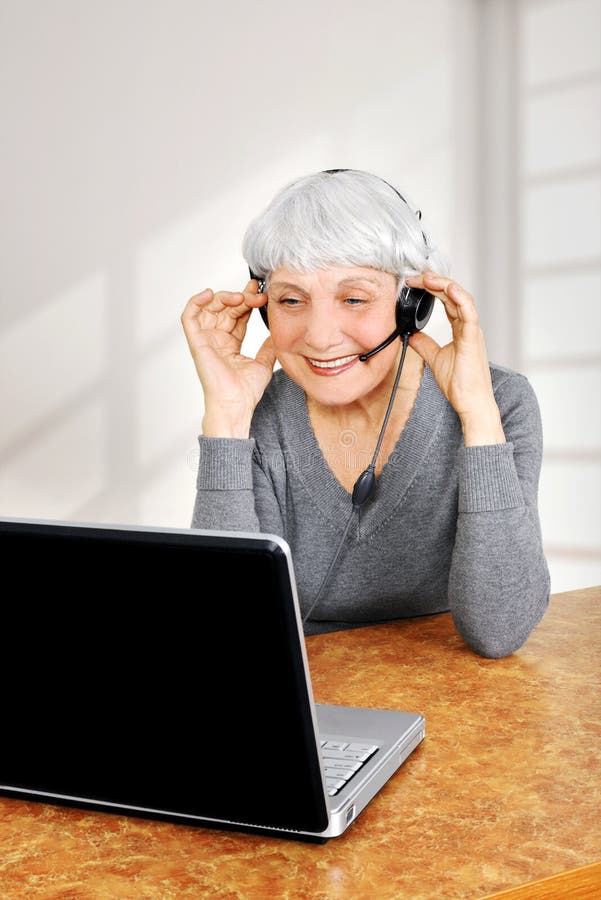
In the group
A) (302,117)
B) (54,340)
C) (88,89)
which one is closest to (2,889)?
(54,340)

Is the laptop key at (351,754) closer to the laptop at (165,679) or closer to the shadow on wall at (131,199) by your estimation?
the laptop at (165,679)

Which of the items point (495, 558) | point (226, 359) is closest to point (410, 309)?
point (226, 359)

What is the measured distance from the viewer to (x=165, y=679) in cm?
76

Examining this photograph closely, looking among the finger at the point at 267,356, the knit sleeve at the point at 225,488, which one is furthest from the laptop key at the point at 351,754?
the finger at the point at 267,356

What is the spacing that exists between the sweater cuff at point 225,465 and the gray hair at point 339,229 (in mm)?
289

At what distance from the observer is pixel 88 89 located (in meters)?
3.17

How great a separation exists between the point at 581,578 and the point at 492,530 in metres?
2.67

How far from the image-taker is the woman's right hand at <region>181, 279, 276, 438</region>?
5.53 ft

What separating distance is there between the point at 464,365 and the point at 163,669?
0.89 metres

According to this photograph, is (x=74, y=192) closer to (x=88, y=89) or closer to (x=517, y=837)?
(x=88, y=89)

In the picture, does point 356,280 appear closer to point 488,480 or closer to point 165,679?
point 488,480

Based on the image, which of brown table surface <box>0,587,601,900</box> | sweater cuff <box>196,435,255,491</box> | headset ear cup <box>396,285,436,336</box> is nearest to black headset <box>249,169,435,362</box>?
headset ear cup <box>396,285,436,336</box>

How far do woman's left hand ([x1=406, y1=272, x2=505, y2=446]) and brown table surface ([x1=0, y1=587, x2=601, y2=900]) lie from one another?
0.47m

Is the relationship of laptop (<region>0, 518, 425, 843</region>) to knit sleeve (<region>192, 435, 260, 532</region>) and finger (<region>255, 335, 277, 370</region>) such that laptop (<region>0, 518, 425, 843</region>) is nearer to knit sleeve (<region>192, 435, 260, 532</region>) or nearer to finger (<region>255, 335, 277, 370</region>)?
knit sleeve (<region>192, 435, 260, 532</region>)
